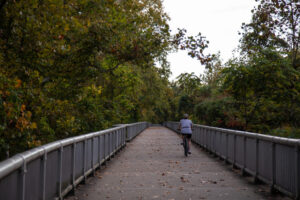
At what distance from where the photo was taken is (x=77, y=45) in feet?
41.9

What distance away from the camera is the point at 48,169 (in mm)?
5824

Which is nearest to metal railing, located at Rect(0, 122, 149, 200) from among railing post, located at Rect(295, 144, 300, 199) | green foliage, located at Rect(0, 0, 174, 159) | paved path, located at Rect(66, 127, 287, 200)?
paved path, located at Rect(66, 127, 287, 200)

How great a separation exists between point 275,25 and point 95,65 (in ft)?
27.1

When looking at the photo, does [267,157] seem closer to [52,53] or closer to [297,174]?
[297,174]

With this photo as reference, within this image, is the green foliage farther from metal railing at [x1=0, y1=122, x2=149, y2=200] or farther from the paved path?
the paved path

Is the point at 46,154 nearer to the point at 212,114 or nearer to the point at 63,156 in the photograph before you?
the point at 63,156

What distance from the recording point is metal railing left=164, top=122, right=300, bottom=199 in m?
6.45

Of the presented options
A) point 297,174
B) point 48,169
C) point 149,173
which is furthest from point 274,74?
point 48,169

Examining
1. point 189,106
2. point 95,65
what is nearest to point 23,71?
point 95,65

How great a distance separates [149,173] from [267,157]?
12.1 feet

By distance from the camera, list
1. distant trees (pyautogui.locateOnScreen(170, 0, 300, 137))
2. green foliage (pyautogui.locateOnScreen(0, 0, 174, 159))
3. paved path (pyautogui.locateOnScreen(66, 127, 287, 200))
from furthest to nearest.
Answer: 1. distant trees (pyautogui.locateOnScreen(170, 0, 300, 137))
2. green foliage (pyautogui.locateOnScreen(0, 0, 174, 159))
3. paved path (pyautogui.locateOnScreen(66, 127, 287, 200))

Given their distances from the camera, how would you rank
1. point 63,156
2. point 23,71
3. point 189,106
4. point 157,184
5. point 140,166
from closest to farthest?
point 63,156 → point 157,184 → point 23,71 → point 140,166 → point 189,106

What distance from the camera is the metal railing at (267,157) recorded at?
21.2 feet

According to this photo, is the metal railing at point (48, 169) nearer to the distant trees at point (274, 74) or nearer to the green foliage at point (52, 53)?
the green foliage at point (52, 53)
